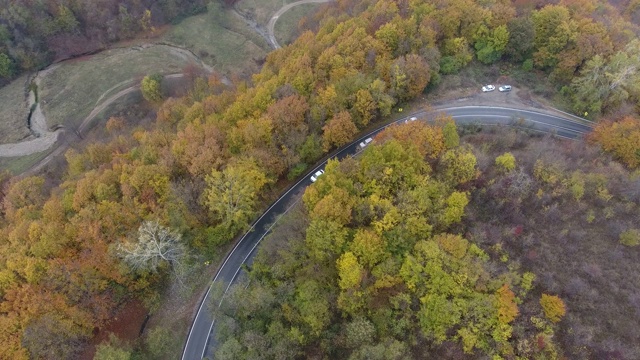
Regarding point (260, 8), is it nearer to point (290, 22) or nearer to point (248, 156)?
point (290, 22)

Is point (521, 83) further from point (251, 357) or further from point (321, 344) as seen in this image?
point (251, 357)

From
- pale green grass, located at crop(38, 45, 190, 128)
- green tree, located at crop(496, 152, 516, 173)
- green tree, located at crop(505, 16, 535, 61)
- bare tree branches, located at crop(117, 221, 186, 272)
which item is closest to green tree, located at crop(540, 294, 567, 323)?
green tree, located at crop(496, 152, 516, 173)

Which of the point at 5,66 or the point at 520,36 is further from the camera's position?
the point at 5,66

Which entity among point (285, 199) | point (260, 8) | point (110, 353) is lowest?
point (110, 353)

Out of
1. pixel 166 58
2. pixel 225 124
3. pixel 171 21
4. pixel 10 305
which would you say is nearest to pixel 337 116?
pixel 225 124

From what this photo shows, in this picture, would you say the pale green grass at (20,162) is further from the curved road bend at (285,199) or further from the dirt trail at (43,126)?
the curved road bend at (285,199)

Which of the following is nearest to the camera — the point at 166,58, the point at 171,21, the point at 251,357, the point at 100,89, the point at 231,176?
the point at 251,357

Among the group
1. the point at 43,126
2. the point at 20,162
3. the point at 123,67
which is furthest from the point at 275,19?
the point at 20,162
